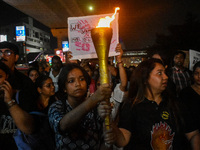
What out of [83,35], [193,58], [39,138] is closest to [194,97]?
[193,58]

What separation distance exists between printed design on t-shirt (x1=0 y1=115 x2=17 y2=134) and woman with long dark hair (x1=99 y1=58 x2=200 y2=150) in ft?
4.36

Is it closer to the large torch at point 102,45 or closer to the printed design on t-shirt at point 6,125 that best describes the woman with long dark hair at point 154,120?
the large torch at point 102,45

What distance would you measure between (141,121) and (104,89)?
987 mm

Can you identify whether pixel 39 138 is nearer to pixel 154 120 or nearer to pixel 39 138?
pixel 39 138

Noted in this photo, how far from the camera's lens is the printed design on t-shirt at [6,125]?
2.05 m

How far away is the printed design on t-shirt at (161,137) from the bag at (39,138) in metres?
1.18

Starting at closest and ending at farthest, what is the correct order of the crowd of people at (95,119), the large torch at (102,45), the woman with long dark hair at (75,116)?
the large torch at (102,45) → the woman with long dark hair at (75,116) → the crowd of people at (95,119)

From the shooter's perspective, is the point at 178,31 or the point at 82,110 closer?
the point at 82,110

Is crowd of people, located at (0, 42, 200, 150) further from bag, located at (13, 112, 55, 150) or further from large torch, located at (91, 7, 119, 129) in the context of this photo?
large torch, located at (91, 7, 119, 129)

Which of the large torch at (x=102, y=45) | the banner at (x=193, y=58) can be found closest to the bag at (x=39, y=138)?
the large torch at (x=102, y=45)

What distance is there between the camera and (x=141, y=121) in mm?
1996

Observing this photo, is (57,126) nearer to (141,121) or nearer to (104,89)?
(104,89)

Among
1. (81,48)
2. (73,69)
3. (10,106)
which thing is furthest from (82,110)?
(81,48)

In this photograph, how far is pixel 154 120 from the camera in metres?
1.96
